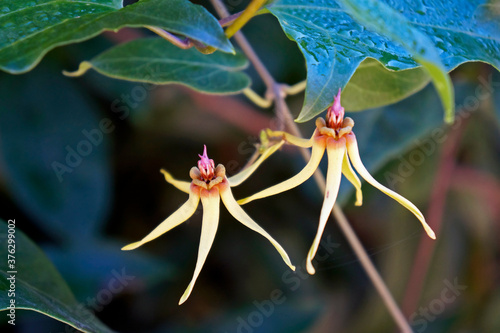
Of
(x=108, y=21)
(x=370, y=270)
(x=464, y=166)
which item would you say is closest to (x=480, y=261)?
(x=464, y=166)

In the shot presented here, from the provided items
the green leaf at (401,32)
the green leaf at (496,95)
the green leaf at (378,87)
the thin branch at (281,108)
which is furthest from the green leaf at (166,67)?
the green leaf at (496,95)

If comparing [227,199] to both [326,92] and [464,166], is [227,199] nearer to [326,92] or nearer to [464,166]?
[326,92]

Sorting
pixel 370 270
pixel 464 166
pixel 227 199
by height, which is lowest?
pixel 464 166

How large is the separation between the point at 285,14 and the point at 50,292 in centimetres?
33

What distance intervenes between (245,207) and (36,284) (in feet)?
1.74

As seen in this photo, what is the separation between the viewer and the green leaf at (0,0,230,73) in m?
0.37

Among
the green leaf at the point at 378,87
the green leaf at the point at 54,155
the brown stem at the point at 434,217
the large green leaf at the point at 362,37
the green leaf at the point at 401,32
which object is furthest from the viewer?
the brown stem at the point at 434,217

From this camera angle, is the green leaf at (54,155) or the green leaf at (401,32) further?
the green leaf at (54,155)

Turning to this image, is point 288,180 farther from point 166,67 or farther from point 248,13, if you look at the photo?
point 166,67

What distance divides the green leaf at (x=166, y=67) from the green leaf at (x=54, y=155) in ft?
0.72

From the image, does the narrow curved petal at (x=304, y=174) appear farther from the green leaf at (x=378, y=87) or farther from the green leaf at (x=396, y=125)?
the green leaf at (x=396, y=125)

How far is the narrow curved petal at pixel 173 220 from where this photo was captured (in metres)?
0.41

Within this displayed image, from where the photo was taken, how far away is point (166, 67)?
24.1 inches

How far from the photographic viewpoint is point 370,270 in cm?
69
